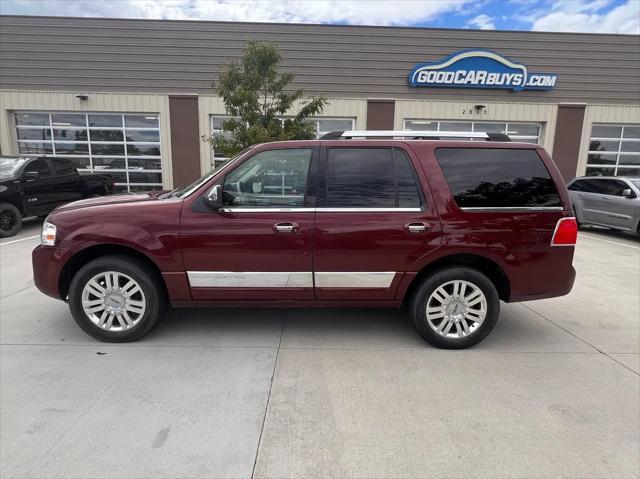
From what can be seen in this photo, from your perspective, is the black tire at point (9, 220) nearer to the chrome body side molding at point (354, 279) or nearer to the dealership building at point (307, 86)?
the dealership building at point (307, 86)

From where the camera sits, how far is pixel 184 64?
14391 mm

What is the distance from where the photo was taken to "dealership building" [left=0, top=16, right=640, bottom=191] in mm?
14344

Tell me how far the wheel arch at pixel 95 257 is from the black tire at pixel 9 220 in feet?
21.7

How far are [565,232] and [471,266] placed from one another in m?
0.86

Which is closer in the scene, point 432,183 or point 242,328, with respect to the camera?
Answer: point 432,183

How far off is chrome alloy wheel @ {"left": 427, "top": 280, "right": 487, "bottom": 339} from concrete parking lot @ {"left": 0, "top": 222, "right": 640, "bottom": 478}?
224 millimetres

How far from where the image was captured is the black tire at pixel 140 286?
140 inches

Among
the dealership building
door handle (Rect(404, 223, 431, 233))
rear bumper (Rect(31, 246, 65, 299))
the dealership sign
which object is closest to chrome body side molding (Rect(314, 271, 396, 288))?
door handle (Rect(404, 223, 431, 233))

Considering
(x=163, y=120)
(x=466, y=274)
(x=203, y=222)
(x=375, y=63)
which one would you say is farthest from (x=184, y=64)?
(x=466, y=274)

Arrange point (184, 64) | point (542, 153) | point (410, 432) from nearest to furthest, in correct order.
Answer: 1. point (410, 432)
2. point (542, 153)
3. point (184, 64)

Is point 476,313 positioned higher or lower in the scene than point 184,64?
lower

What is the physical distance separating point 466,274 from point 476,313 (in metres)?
0.38

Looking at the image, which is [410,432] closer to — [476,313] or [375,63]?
[476,313]

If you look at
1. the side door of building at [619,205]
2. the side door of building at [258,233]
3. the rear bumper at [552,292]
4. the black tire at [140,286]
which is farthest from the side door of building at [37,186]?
the side door of building at [619,205]
